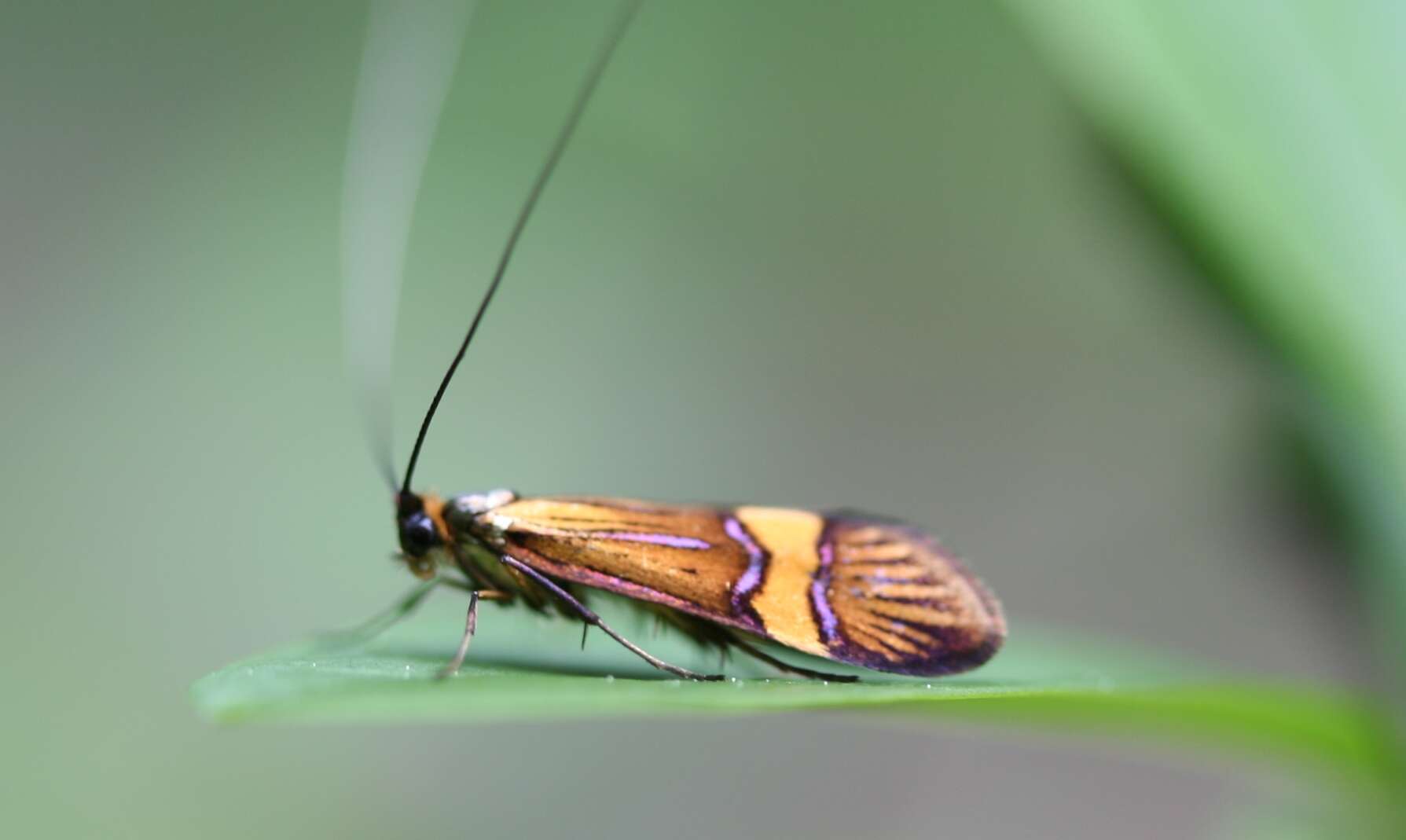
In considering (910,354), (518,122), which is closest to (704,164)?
(518,122)

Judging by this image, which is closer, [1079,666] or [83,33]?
[1079,666]

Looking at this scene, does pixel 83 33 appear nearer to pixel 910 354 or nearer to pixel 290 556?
pixel 290 556

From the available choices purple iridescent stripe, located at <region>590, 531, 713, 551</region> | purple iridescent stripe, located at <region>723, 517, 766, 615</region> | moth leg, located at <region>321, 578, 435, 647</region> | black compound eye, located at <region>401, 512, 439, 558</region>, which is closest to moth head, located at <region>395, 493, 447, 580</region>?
black compound eye, located at <region>401, 512, 439, 558</region>

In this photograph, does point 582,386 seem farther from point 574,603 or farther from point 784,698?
point 784,698

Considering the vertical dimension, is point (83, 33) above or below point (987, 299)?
above

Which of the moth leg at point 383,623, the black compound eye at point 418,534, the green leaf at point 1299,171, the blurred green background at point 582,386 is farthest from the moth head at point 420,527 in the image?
the blurred green background at point 582,386

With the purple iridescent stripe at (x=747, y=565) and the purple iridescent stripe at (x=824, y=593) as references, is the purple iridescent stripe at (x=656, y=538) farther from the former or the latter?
the purple iridescent stripe at (x=824, y=593)

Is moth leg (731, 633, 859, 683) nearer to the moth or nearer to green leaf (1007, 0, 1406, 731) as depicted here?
the moth
